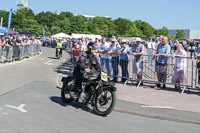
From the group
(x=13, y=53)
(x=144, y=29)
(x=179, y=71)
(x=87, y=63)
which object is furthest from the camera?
(x=144, y=29)

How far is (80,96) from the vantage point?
7.29 meters

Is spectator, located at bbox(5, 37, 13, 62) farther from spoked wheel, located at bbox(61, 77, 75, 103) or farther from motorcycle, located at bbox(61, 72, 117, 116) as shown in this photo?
motorcycle, located at bbox(61, 72, 117, 116)

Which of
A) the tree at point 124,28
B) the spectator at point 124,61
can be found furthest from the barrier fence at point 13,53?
the tree at point 124,28

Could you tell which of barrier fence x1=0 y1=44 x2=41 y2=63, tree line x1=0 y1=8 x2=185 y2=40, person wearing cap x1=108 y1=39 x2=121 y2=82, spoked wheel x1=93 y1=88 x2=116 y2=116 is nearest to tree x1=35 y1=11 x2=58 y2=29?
tree line x1=0 y1=8 x2=185 y2=40

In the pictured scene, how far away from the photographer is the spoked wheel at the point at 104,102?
22.0ft

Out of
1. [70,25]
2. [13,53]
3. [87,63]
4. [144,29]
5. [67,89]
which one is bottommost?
[67,89]

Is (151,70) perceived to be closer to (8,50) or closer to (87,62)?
(87,62)

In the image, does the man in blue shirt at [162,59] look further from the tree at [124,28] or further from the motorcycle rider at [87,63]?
the tree at [124,28]

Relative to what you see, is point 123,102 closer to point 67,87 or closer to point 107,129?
point 67,87

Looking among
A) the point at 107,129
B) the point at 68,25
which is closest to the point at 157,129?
the point at 107,129

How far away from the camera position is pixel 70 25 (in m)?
115

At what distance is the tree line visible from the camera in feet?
342

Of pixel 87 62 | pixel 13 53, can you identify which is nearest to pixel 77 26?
pixel 13 53

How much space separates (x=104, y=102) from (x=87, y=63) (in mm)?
1070
